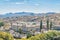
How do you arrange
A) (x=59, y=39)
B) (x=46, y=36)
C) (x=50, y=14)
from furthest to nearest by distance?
1. (x=50, y=14)
2. (x=46, y=36)
3. (x=59, y=39)

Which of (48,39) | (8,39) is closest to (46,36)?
(48,39)

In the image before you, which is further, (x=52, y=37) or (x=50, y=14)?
(x=50, y=14)

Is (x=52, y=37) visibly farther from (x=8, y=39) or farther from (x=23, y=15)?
(x=23, y=15)

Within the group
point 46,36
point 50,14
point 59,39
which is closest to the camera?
point 59,39

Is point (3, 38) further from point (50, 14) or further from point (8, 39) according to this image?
point (50, 14)

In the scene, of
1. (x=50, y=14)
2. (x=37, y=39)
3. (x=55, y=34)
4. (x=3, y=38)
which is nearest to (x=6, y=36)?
(x=3, y=38)

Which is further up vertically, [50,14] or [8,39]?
[8,39]

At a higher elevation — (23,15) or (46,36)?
(46,36)

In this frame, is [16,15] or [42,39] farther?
[16,15]
